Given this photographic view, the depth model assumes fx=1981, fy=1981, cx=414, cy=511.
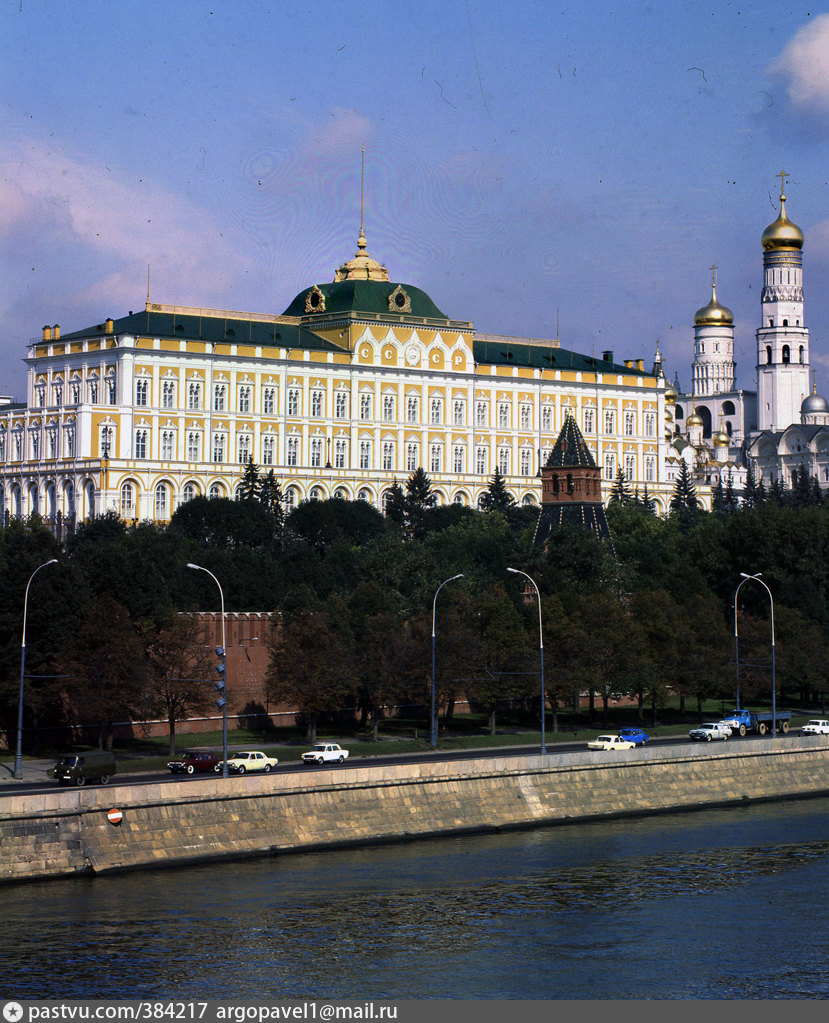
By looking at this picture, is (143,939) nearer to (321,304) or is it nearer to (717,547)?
(717,547)

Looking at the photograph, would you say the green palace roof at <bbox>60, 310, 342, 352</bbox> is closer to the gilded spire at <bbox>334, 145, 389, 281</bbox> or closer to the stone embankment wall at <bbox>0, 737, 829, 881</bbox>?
the gilded spire at <bbox>334, 145, 389, 281</bbox>

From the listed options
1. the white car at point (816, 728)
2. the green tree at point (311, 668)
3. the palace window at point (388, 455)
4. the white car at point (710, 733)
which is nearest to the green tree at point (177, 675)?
the green tree at point (311, 668)

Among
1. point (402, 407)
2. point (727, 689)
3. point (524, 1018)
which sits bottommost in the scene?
point (524, 1018)

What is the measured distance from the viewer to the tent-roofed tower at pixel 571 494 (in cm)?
12688

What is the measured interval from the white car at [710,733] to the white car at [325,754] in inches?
727

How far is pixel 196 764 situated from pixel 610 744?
59.2ft

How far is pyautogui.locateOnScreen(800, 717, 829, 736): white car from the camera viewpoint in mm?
88750

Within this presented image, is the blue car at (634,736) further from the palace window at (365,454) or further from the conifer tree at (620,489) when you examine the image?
the palace window at (365,454)

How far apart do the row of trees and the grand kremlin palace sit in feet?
87.5

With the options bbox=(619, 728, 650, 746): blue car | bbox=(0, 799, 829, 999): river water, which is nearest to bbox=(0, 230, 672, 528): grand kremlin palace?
bbox=(619, 728, 650, 746): blue car

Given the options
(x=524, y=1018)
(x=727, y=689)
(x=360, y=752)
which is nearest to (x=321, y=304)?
(x=727, y=689)

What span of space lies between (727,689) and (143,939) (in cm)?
5590

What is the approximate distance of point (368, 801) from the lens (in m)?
65.1

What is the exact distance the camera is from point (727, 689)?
9938cm
